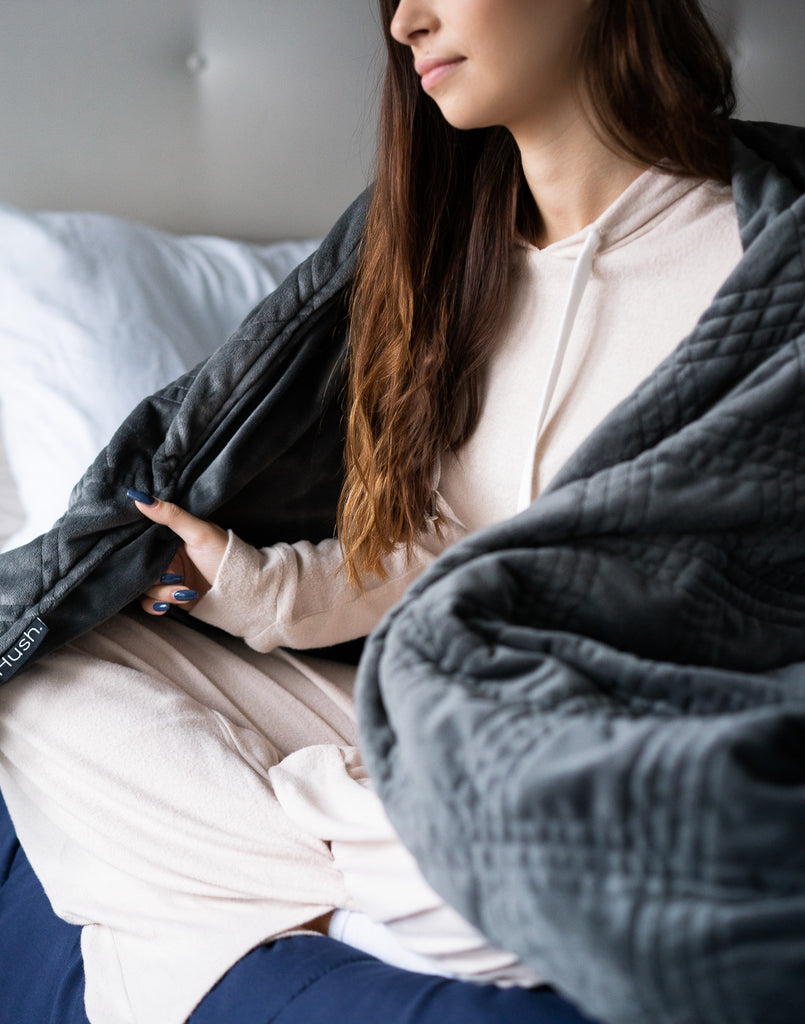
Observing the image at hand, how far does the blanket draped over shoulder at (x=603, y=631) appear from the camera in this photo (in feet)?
1.50

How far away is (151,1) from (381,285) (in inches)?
27.4

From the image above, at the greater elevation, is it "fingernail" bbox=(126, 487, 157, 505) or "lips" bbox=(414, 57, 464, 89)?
"lips" bbox=(414, 57, 464, 89)

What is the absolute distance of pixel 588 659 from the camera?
1.95 feet

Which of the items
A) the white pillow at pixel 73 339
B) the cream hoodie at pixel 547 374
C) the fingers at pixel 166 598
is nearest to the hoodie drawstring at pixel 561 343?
the cream hoodie at pixel 547 374

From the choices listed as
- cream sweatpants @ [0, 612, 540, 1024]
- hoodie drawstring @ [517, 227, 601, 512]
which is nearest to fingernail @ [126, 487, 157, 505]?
cream sweatpants @ [0, 612, 540, 1024]

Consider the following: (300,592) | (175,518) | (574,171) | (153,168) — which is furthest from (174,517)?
(153,168)

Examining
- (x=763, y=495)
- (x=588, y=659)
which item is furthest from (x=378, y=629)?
(x=763, y=495)

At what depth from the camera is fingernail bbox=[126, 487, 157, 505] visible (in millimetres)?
950

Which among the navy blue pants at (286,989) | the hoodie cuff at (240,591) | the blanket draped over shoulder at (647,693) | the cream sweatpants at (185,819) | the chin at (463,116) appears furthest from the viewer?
the hoodie cuff at (240,591)

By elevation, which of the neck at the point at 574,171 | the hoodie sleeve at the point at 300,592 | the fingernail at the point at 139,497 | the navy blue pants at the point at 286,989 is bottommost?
the navy blue pants at the point at 286,989

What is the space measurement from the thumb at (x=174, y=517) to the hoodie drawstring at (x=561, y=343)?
0.32m

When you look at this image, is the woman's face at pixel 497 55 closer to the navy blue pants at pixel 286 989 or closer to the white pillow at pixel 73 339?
the white pillow at pixel 73 339

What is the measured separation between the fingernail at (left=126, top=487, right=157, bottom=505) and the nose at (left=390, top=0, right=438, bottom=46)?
19.5 inches

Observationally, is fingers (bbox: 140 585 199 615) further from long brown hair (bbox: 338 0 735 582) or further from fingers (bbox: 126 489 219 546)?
long brown hair (bbox: 338 0 735 582)
